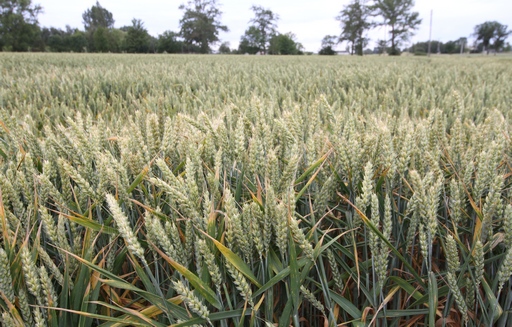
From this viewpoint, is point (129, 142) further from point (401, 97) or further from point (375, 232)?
point (401, 97)

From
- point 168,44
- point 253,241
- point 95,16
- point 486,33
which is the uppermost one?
point 95,16

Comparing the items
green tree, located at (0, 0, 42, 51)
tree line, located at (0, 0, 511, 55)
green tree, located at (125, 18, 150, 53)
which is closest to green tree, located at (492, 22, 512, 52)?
tree line, located at (0, 0, 511, 55)

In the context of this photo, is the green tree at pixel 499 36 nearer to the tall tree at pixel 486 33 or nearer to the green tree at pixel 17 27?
the tall tree at pixel 486 33

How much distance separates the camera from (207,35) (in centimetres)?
6531

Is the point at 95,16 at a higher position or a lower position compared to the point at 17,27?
higher

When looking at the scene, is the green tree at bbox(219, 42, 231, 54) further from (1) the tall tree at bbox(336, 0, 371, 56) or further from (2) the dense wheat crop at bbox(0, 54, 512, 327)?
(2) the dense wheat crop at bbox(0, 54, 512, 327)

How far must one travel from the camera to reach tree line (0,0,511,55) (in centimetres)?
5028

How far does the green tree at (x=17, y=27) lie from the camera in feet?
158

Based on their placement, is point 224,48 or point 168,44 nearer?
point 168,44

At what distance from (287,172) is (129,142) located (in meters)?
0.71

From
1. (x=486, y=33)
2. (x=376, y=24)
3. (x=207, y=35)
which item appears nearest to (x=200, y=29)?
(x=207, y=35)

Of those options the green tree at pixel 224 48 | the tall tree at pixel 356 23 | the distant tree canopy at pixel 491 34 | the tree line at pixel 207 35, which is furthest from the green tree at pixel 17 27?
the distant tree canopy at pixel 491 34

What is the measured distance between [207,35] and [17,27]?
30.6m

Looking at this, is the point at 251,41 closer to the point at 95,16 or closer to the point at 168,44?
the point at 168,44
